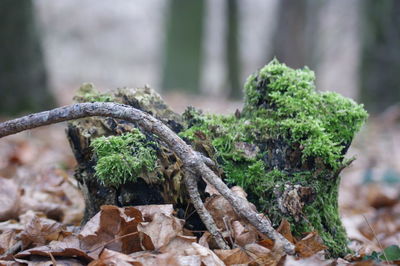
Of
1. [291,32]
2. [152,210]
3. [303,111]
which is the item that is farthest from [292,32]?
[152,210]

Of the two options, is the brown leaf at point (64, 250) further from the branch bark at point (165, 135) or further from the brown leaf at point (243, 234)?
the brown leaf at point (243, 234)

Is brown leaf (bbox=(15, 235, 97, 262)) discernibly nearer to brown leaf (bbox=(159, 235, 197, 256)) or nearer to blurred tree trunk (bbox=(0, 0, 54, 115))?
brown leaf (bbox=(159, 235, 197, 256))

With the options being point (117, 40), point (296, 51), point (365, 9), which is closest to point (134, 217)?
point (365, 9)

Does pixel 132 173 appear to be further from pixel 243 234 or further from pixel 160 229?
pixel 243 234

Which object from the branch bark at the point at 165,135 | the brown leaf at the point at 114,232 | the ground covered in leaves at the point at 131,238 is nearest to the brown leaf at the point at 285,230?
the ground covered in leaves at the point at 131,238

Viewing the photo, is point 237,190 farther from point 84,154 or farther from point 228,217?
point 84,154

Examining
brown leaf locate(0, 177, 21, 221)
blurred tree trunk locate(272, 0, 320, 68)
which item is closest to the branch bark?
brown leaf locate(0, 177, 21, 221)
